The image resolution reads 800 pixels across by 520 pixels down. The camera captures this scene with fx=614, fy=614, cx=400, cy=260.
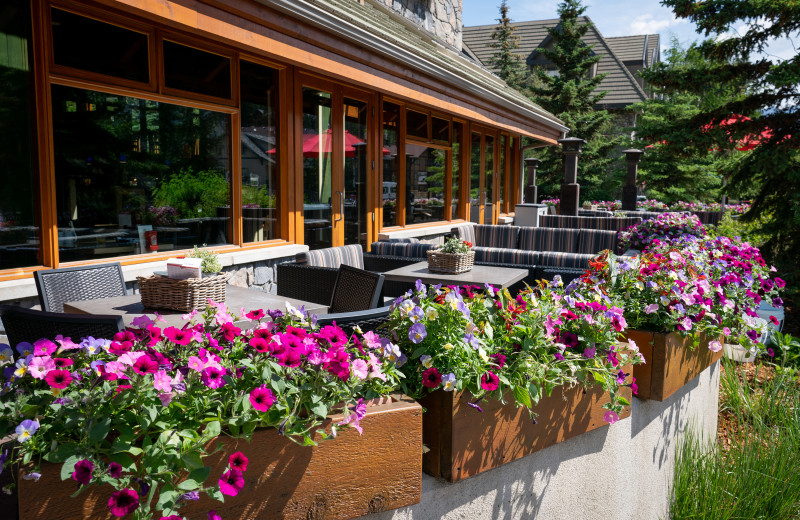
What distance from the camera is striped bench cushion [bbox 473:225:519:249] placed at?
9.41 m

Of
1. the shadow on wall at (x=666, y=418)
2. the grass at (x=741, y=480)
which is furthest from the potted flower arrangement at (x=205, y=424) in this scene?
the grass at (x=741, y=480)

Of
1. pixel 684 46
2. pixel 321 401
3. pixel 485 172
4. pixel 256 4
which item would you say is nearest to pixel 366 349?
pixel 321 401

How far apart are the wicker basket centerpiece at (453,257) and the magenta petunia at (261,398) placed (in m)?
3.81

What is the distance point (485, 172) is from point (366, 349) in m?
11.3

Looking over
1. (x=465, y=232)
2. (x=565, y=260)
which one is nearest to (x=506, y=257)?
(x=565, y=260)

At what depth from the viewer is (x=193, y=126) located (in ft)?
17.7

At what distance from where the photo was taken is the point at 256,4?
4.54m

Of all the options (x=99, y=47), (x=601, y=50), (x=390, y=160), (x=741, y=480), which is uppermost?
(x=601, y=50)

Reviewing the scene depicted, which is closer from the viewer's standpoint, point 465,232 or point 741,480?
point 741,480

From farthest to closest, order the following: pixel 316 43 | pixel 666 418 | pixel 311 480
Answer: pixel 316 43 < pixel 666 418 < pixel 311 480

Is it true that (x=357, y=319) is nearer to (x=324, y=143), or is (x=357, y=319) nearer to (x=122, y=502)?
(x=122, y=502)

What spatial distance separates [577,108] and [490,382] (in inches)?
1006

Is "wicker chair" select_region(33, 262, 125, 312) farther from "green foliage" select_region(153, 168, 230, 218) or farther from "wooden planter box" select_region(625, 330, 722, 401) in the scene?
"wooden planter box" select_region(625, 330, 722, 401)

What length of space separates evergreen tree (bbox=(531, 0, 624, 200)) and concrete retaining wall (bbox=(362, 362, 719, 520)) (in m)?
23.0
